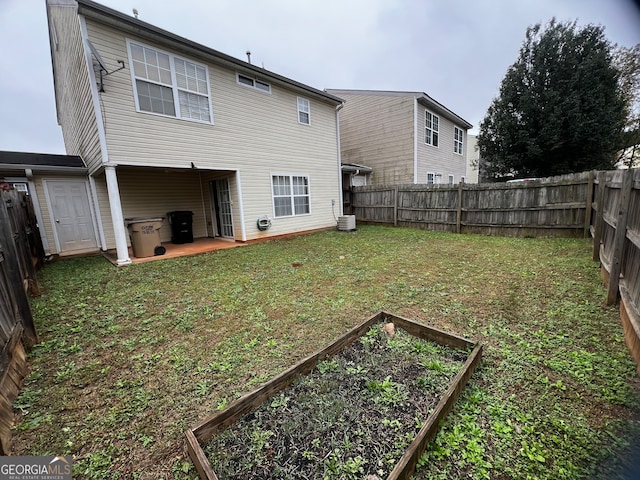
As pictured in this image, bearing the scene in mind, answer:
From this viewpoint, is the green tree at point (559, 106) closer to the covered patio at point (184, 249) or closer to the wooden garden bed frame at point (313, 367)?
the covered patio at point (184, 249)

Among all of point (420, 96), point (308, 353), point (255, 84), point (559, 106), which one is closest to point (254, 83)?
point (255, 84)

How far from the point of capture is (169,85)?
21.3ft

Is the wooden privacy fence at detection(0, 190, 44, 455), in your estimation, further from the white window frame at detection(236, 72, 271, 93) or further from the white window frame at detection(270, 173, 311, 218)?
the white window frame at detection(236, 72, 271, 93)

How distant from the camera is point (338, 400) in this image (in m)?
1.91

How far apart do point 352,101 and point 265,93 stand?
7174 mm

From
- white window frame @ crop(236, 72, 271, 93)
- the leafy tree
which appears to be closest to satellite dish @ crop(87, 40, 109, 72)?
white window frame @ crop(236, 72, 271, 93)

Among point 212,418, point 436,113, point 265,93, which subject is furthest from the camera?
point 436,113

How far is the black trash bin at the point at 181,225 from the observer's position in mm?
8359

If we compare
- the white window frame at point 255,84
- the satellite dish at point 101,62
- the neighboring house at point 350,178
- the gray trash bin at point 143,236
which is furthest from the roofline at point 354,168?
the satellite dish at point 101,62

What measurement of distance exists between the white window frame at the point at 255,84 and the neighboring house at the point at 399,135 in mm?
6736

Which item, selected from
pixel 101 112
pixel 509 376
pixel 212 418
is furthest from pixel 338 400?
pixel 101 112

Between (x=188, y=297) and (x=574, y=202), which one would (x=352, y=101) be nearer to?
(x=574, y=202)

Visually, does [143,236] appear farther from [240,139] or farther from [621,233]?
[621,233]

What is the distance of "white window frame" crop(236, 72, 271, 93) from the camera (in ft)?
25.5
